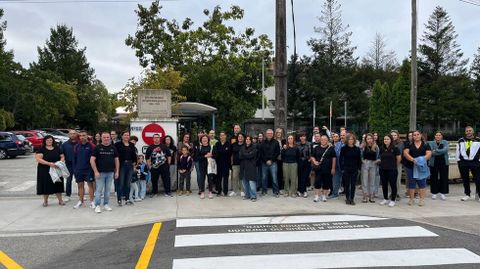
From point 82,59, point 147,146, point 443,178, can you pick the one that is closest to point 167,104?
point 147,146

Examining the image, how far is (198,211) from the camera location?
9.40m

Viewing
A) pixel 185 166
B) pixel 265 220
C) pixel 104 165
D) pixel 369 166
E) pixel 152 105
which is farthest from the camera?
pixel 152 105

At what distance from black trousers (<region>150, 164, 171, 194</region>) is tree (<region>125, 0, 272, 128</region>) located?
18.0m

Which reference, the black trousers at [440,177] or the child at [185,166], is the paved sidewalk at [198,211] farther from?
the child at [185,166]

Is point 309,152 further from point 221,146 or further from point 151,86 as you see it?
point 151,86

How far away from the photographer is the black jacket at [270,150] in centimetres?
1106

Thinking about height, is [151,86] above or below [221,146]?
above

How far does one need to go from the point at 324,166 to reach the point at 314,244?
13.5 feet

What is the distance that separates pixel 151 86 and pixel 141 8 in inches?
474

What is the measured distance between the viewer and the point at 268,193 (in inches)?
460

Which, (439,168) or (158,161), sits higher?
(158,161)

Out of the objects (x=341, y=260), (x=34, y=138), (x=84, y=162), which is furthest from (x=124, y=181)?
(x=34, y=138)

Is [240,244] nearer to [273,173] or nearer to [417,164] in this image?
[273,173]

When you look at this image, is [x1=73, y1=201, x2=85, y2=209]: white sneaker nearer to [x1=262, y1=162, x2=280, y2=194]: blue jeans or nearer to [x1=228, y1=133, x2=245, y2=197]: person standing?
[x1=228, y1=133, x2=245, y2=197]: person standing
